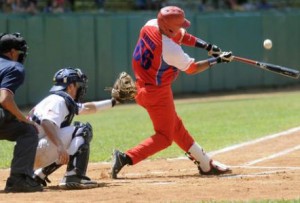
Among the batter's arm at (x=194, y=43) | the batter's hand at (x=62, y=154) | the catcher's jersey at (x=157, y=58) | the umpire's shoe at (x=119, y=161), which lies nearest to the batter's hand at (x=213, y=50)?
the batter's arm at (x=194, y=43)

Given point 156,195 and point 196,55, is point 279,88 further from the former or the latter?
point 156,195

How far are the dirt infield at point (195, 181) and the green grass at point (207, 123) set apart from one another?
0.94 m

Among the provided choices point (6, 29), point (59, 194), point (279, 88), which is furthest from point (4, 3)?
point (59, 194)

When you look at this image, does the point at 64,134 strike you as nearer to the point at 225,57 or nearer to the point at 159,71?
the point at 159,71

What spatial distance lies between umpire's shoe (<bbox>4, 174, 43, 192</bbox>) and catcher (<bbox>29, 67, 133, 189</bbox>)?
34cm

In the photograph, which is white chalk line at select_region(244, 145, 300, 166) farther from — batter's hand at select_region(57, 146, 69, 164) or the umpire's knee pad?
batter's hand at select_region(57, 146, 69, 164)

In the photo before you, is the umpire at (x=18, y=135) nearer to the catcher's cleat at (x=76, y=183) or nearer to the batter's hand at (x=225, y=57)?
the catcher's cleat at (x=76, y=183)

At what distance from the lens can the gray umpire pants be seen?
8.23 metres

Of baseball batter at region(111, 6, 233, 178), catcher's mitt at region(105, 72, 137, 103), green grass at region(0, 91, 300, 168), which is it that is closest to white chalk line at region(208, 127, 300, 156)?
green grass at region(0, 91, 300, 168)

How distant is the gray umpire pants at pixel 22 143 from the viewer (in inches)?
324

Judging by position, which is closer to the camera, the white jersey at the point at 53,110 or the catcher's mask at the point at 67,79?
the white jersey at the point at 53,110

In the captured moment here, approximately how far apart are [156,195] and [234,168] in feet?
8.54

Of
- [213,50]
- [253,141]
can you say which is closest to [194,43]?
[213,50]

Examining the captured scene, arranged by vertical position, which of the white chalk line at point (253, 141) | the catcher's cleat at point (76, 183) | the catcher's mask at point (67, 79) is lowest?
the white chalk line at point (253, 141)
